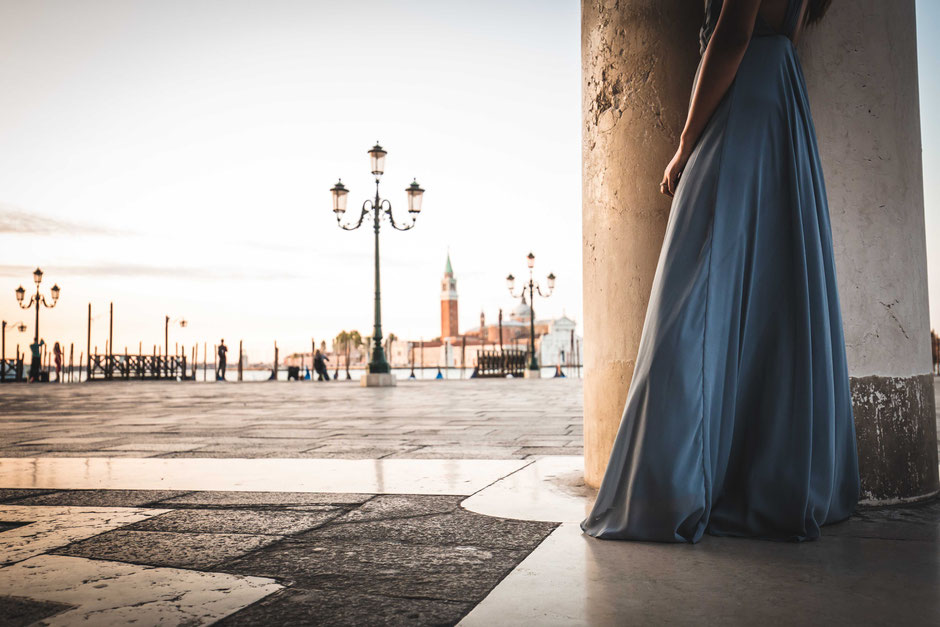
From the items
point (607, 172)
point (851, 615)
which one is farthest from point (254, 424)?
point (851, 615)

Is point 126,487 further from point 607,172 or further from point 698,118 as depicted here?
point 698,118

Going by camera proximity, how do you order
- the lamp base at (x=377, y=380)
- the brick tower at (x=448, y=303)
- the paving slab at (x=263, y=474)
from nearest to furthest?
the paving slab at (x=263, y=474)
the lamp base at (x=377, y=380)
the brick tower at (x=448, y=303)

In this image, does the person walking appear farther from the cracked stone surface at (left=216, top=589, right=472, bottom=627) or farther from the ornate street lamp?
the cracked stone surface at (left=216, top=589, right=472, bottom=627)

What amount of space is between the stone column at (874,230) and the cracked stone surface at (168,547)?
5.94ft

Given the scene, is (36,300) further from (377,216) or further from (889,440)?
(889,440)

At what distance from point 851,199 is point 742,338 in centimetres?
70

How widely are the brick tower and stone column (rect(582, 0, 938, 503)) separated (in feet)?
387

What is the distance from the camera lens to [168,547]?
175 cm

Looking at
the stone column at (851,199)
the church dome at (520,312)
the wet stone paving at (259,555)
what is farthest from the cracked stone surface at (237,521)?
the church dome at (520,312)

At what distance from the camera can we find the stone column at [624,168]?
236cm

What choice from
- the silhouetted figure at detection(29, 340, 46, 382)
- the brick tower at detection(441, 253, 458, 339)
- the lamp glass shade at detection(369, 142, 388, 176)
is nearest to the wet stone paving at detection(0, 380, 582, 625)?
the lamp glass shade at detection(369, 142, 388, 176)

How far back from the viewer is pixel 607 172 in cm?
247

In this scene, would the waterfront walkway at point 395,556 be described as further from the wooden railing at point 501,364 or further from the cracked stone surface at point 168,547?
the wooden railing at point 501,364

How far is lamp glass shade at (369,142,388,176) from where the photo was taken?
600 inches
